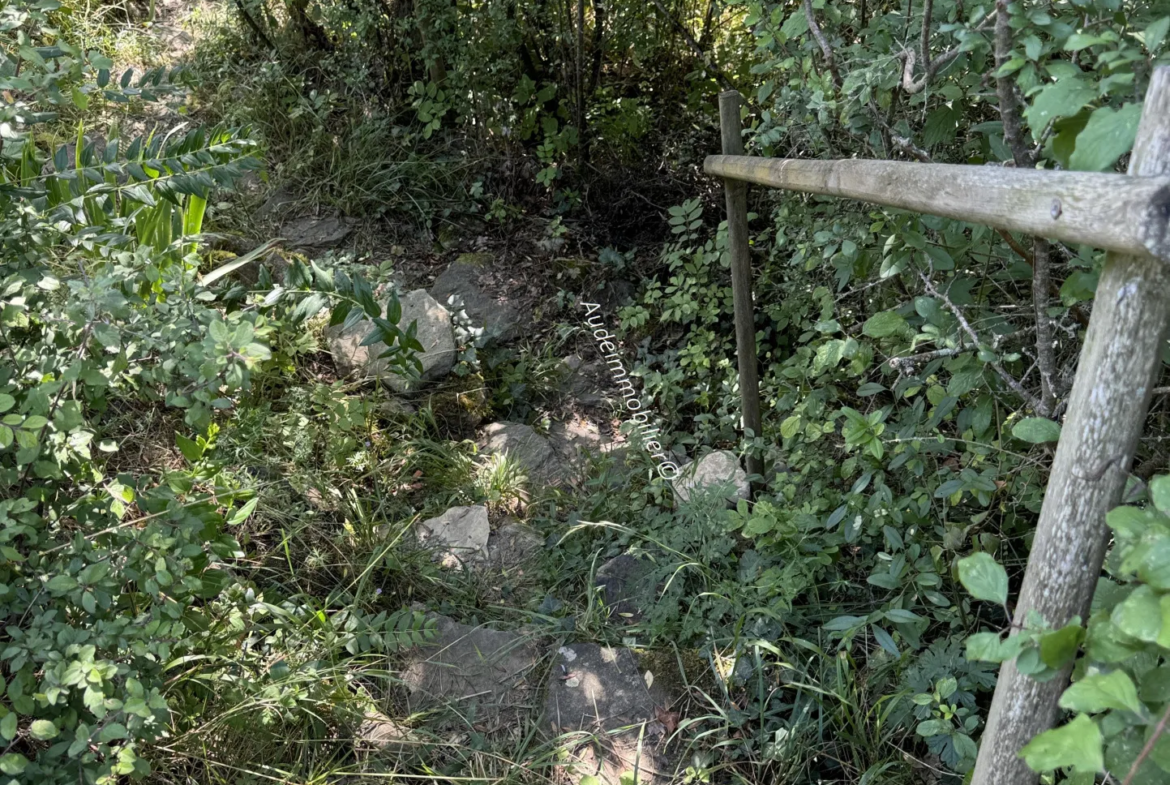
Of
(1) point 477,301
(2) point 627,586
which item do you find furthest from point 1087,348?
(1) point 477,301

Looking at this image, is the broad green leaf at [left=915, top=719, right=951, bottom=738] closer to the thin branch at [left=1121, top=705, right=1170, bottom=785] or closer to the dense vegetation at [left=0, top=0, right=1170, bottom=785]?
the dense vegetation at [left=0, top=0, right=1170, bottom=785]

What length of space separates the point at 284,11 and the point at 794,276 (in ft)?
11.8


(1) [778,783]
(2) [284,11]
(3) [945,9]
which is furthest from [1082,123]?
(2) [284,11]

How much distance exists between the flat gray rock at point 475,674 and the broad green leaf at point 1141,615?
1739mm

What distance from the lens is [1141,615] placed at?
0.78m

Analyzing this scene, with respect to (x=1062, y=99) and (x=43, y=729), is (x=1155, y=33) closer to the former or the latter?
(x=1062, y=99)

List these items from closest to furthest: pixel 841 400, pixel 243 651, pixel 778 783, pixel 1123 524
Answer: pixel 1123 524 < pixel 778 783 < pixel 243 651 < pixel 841 400

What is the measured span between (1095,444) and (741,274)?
6.16 ft

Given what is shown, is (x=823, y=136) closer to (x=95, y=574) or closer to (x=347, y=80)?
(x=95, y=574)

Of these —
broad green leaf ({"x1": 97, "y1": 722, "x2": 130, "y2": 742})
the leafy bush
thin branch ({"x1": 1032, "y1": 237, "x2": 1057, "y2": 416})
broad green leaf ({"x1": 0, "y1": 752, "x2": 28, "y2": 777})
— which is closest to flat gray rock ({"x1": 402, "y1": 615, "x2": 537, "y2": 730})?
the leafy bush

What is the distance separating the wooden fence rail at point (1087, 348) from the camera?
877 millimetres

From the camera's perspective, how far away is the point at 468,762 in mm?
2076

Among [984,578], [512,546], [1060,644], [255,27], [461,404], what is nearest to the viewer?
[1060,644]

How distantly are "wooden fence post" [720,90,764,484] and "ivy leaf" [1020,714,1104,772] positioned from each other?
6.25 ft
